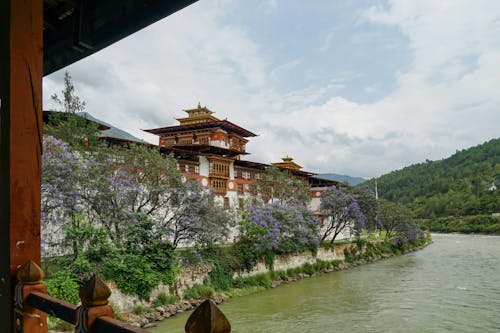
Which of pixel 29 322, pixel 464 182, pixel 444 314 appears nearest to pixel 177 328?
Answer: pixel 444 314

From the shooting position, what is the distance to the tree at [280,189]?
25.0 meters

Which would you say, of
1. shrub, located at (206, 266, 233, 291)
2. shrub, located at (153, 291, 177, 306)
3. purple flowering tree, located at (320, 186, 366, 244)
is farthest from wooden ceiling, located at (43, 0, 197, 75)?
purple flowering tree, located at (320, 186, 366, 244)

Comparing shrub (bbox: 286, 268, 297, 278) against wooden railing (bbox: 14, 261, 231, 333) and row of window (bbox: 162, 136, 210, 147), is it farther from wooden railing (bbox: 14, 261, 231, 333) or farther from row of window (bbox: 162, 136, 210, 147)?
wooden railing (bbox: 14, 261, 231, 333)

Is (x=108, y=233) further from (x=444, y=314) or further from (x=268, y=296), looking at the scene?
(x=444, y=314)

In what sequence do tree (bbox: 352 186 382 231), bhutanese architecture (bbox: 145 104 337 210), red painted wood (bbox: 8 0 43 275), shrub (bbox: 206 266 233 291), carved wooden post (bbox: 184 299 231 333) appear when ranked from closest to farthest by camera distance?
carved wooden post (bbox: 184 299 231 333) → red painted wood (bbox: 8 0 43 275) → shrub (bbox: 206 266 233 291) → bhutanese architecture (bbox: 145 104 337 210) → tree (bbox: 352 186 382 231)

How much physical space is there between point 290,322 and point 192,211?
577 cm

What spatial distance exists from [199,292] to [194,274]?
756 mm

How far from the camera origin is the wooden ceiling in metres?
2.12

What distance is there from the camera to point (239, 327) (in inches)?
424

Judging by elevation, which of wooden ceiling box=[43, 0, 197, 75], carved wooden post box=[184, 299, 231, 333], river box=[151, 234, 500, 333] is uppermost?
wooden ceiling box=[43, 0, 197, 75]

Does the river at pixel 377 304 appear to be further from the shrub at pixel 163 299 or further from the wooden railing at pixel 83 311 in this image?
→ the wooden railing at pixel 83 311

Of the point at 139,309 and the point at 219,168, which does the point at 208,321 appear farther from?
the point at 219,168

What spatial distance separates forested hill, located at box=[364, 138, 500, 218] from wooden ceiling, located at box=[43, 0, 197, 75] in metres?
65.7

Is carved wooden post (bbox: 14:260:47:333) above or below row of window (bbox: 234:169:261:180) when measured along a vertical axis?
below
